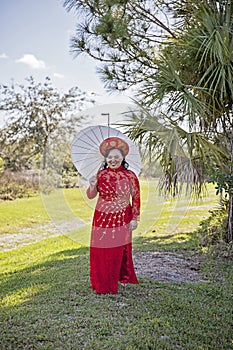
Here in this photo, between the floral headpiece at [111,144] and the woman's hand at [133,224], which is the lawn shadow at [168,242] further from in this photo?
the floral headpiece at [111,144]

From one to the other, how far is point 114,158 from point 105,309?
1265mm

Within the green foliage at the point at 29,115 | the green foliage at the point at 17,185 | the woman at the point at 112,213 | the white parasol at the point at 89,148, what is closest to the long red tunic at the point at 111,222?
the woman at the point at 112,213

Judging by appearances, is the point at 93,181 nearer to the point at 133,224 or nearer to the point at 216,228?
the point at 133,224

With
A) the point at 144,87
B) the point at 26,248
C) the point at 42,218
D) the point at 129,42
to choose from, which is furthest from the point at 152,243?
the point at 42,218

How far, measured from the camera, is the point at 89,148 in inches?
149

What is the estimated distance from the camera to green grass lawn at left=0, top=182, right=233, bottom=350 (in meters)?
2.96

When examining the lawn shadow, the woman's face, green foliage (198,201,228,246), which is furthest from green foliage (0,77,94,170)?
the woman's face

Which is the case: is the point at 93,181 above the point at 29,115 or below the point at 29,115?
below

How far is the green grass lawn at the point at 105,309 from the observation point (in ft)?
9.70

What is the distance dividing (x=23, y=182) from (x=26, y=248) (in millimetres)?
5366

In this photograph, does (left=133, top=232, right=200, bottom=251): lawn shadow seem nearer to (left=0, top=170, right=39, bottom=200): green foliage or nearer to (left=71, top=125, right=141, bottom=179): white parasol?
Answer: (left=71, top=125, right=141, bottom=179): white parasol

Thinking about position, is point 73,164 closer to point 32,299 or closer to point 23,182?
point 32,299

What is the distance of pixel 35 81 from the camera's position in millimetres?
15117

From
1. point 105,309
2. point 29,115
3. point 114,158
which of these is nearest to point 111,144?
point 114,158
